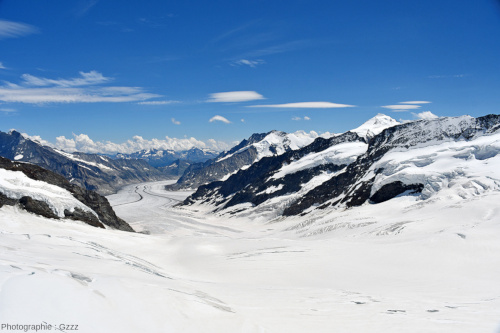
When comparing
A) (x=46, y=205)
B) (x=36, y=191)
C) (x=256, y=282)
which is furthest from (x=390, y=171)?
(x=36, y=191)

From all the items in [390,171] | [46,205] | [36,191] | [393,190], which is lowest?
[46,205]

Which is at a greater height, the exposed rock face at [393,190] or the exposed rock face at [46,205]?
the exposed rock face at [393,190]

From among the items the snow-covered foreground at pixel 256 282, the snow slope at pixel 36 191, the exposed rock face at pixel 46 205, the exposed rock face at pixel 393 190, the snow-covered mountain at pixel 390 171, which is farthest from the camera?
the exposed rock face at pixel 393 190

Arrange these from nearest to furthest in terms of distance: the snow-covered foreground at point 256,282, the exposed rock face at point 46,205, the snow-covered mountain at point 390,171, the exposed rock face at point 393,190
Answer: the snow-covered foreground at point 256,282 < the exposed rock face at point 46,205 < the snow-covered mountain at point 390,171 < the exposed rock face at point 393,190

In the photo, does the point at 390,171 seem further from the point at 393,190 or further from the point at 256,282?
the point at 256,282

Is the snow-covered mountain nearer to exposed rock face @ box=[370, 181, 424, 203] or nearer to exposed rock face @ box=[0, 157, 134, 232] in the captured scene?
exposed rock face @ box=[370, 181, 424, 203]

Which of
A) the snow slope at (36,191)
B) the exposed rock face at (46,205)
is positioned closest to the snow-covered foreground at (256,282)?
the exposed rock face at (46,205)

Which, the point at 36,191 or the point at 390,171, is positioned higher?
the point at 390,171

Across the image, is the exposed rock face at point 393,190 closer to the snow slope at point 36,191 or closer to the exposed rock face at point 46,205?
the exposed rock face at point 46,205
